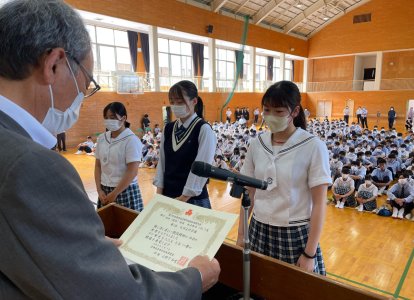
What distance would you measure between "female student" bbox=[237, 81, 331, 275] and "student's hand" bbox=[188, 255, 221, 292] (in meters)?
0.85

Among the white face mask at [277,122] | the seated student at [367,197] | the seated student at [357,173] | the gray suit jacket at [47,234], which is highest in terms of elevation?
the white face mask at [277,122]

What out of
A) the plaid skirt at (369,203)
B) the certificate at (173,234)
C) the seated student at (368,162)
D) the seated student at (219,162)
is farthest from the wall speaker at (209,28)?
the certificate at (173,234)

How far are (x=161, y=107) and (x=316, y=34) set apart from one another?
15.6 meters

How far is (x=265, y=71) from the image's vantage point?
80.2ft

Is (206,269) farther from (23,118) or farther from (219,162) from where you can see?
(219,162)

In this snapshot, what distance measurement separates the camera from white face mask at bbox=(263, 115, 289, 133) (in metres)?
1.71

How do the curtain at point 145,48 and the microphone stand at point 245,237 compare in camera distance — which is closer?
the microphone stand at point 245,237

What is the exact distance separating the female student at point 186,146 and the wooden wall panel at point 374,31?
910 inches

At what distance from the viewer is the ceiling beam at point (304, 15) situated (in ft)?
64.3

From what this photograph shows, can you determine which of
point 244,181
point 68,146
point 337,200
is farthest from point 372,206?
point 68,146

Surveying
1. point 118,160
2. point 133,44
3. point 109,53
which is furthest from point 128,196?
point 133,44

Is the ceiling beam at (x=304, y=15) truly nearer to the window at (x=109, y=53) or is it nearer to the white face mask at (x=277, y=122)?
the window at (x=109, y=53)

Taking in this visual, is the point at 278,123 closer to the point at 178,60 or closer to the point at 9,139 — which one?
the point at 9,139

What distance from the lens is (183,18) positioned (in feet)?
50.5
